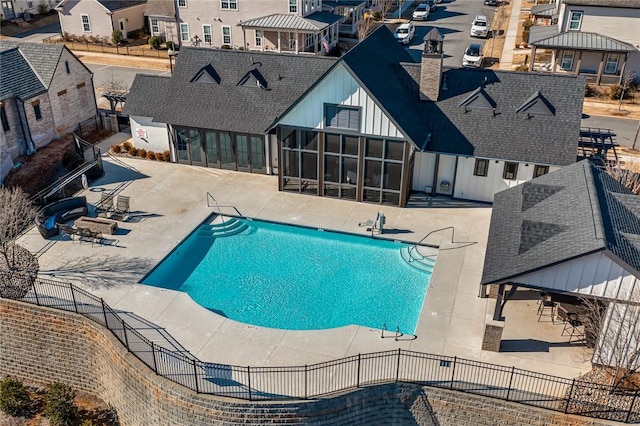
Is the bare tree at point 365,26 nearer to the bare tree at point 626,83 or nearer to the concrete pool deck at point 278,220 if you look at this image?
the bare tree at point 626,83

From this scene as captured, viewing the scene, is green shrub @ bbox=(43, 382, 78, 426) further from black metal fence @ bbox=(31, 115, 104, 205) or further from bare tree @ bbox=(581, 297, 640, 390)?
bare tree @ bbox=(581, 297, 640, 390)

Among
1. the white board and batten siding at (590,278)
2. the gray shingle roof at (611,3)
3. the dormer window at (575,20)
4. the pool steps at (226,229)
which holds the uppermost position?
the gray shingle roof at (611,3)

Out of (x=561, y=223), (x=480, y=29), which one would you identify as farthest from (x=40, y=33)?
(x=561, y=223)

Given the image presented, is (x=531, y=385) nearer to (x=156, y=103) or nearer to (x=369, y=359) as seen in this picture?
(x=369, y=359)

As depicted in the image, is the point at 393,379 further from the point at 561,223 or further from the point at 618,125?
the point at 618,125

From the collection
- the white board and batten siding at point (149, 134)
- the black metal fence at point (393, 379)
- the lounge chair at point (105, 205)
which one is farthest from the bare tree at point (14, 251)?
the white board and batten siding at point (149, 134)

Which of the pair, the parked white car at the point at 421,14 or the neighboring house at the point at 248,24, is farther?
the parked white car at the point at 421,14

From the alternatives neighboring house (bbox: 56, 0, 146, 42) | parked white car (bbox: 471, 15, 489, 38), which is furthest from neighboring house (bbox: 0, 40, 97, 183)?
parked white car (bbox: 471, 15, 489, 38)

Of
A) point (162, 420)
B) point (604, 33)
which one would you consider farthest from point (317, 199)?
point (604, 33)
